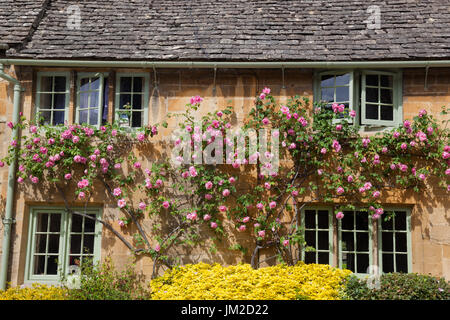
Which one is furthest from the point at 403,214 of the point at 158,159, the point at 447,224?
the point at 158,159

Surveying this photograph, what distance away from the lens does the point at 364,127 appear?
7910 millimetres

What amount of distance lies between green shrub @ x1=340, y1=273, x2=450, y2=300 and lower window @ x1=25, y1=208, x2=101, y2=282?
436cm

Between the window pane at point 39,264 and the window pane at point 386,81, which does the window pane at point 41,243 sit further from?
the window pane at point 386,81

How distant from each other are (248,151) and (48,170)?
3579 millimetres

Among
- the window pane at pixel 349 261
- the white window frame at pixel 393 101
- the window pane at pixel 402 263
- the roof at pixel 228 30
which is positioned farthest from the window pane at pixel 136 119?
the window pane at pixel 402 263

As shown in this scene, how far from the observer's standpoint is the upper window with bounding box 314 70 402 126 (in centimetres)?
796

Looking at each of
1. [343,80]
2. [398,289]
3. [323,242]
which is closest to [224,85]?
[343,80]

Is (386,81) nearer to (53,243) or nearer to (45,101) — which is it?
(45,101)

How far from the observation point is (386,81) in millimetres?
8172

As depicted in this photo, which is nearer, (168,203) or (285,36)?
(168,203)

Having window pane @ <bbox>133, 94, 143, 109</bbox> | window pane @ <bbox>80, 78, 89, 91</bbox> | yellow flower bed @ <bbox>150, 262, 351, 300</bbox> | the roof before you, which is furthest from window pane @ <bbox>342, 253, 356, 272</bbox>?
window pane @ <bbox>80, 78, 89, 91</bbox>

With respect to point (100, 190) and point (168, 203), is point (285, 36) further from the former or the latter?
point (100, 190)
